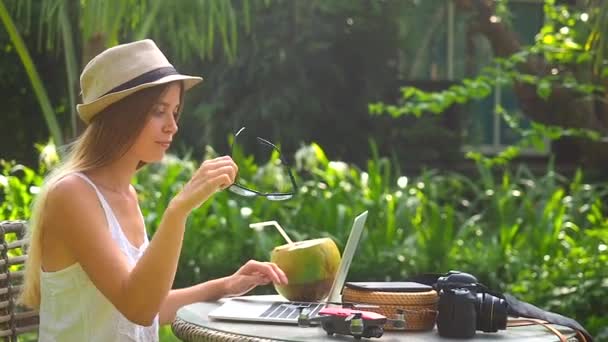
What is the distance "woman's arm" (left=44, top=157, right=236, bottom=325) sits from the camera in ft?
7.64

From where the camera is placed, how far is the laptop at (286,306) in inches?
103

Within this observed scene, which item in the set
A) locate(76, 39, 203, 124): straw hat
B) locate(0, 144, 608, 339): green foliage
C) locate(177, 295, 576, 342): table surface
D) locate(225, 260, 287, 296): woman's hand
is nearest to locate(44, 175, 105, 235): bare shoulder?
locate(76, 39, 203, 124): straw hat

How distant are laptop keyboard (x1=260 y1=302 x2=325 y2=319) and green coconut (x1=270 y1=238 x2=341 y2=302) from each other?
34mm

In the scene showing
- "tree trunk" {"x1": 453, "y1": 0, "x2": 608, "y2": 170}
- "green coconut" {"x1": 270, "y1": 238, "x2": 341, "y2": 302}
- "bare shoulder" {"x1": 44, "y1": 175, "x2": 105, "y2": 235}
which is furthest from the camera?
"tree trunk" {"x1": 453, "y1": 0, "x2": 608, "y2": 170}

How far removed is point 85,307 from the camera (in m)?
2.51

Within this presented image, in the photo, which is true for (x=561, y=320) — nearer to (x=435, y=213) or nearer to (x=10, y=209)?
(x=435, y=213)

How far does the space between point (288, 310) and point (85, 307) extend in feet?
1.65

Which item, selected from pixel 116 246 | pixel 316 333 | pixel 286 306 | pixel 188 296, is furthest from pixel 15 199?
pixel 316 333

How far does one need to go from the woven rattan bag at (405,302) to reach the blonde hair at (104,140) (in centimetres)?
62

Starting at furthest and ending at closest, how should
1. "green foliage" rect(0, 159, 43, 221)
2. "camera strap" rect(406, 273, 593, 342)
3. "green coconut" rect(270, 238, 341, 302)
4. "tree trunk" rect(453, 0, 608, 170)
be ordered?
"tree trunk" rect(453, 0, 608, 170) < "green foliage" rect(0, 159, 43, 221) < "green coconut" rect(270, 238, 341, 302) < "camera strap" rect(406, 273, 593, 342)

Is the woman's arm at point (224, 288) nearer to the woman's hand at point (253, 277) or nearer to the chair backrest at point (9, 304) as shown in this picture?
the woman's hand at point (253, 277)

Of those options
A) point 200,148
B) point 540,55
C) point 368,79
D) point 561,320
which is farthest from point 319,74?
point 561,320

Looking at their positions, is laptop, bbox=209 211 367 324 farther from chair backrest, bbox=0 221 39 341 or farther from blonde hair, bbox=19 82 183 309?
chair backrest, bbox=0 221 39 341

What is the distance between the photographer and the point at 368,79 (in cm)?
1212
